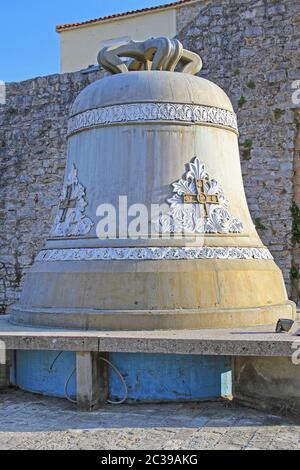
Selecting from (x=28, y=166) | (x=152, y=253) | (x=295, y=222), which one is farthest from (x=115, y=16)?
(x=152, y=253)

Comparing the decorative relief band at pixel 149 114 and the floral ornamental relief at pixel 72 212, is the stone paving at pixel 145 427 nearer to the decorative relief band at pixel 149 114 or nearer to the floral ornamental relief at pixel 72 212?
the floral ornamental relief at pixel 72 212

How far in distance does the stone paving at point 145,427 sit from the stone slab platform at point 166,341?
0.43 metres

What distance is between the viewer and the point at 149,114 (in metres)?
5.22

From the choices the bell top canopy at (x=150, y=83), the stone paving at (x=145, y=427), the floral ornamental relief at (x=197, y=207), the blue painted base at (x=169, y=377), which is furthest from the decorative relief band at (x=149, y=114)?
the stone paving at (x=145, y=427)

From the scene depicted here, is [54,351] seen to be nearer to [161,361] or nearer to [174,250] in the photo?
[161,361]

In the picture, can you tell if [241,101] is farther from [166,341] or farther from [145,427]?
[145,427]

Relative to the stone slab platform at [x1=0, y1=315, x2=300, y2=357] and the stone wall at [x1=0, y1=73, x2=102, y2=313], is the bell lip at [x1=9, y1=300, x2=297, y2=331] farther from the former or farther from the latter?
the stone wall at [x1=0, y1=73, x2=102, y2=313]

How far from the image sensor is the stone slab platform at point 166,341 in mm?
4047

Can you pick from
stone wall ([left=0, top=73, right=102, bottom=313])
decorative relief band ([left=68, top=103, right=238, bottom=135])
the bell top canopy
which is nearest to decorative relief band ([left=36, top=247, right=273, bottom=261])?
decorative relief band ([left=68, top=103, right=238, bottom=135])

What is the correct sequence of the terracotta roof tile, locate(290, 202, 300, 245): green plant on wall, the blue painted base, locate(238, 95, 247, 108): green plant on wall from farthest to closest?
the terracotta roof tile
locate(238, 95, 247, 108): green plant on wall
locate(290, 202, 300, 245): green plant on wall
the blue painted base

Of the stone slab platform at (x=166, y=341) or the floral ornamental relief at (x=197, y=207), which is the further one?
the floral ornamental relief at (x=197, y=207)

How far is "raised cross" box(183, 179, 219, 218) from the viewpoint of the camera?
5195mm

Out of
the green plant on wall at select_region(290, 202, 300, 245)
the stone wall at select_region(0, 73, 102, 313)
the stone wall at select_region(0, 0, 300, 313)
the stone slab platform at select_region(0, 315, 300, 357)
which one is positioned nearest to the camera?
the stone slab platform at select_region(0, 315, 300, 357)

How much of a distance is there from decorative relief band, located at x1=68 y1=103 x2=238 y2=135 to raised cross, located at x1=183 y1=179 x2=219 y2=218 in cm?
52
